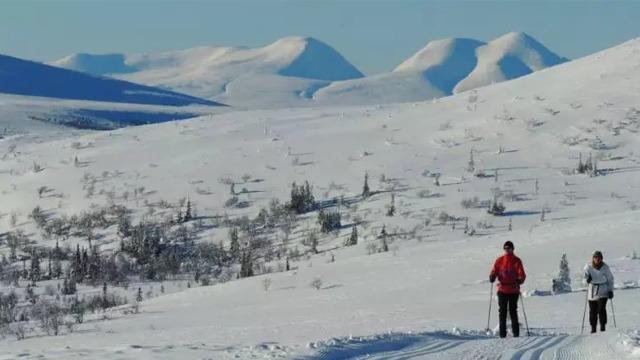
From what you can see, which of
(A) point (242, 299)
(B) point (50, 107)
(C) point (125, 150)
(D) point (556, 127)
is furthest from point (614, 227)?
(B) point (50, 107)

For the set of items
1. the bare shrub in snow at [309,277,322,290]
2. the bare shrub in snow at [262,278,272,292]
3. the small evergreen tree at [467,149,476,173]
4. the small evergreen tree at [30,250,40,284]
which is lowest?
the small evergreen tree at [30,250,40,284]

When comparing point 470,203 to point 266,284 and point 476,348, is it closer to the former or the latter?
point 266,284

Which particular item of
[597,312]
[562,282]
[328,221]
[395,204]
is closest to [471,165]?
[395,204]

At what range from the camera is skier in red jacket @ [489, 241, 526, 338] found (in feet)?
48.5

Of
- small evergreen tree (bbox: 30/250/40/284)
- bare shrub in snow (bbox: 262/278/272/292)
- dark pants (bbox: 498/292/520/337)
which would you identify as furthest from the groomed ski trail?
small evergreen tree (bbox: 30/250/40/284)

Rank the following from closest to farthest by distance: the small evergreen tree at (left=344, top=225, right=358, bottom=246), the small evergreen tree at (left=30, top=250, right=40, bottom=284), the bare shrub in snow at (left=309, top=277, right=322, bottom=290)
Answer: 1. the bare shrub in snow at (left=309, top=277, right=322, bottom=290)
2. the small evergreen tree at (left=30, top=250, right=40, bottom=284)
3. the small evergreen tree at (left=344, top=225, right=358, bottom=246)

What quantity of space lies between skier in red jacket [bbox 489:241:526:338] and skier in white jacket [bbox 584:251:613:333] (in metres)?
1.53

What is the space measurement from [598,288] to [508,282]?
1775 millimetres

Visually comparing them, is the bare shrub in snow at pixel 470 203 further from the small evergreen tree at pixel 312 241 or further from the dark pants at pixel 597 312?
the dark pants at pixel 597 312

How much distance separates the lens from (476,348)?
43.0 ft

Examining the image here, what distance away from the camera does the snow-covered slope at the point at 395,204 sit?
51.1 feet

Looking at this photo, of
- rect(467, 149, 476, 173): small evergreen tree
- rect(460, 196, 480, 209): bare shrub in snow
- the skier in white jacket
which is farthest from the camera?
rect(467, 149, 476, 173): small evergreen tree

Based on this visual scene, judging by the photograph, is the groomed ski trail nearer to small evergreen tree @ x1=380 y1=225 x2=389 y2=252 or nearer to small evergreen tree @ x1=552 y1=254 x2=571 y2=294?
small evergreen tree @ x1=552 y1=254 x2=571 y2=294

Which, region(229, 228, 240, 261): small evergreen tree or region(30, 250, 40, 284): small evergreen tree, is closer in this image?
region(30, 250, 40, 284): small evergreen tree
